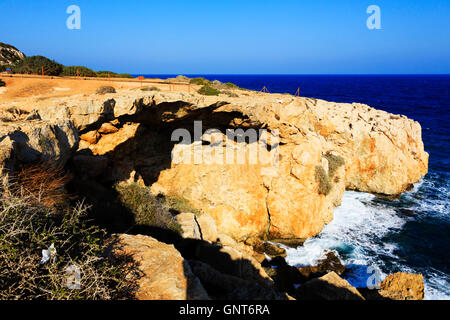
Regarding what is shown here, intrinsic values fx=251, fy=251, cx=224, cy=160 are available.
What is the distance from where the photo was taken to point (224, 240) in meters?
10.5

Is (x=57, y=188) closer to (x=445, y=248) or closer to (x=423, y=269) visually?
(x=423, y=269)

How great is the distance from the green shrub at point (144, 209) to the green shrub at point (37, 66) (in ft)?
42.4

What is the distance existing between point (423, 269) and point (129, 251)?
14.8 meters

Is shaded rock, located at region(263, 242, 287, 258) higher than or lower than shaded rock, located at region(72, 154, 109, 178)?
lower

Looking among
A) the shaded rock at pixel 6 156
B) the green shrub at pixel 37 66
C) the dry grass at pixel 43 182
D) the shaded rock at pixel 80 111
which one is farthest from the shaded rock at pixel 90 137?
the green shrub at pixel 37 66

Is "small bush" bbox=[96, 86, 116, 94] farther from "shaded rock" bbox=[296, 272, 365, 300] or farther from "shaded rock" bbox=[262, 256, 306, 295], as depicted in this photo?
"shaded rock" bbox=[296, 272, 365, 300]

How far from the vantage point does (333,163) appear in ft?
56.0

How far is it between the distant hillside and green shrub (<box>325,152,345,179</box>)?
1093 inches

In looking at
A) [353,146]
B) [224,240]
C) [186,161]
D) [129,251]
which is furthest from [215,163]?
[353,146]

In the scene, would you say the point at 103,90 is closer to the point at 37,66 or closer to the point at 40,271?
the point at 37,66

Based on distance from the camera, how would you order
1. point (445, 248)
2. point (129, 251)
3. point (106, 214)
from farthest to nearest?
point (445, 248) → point (106, 214) → point (129, 251)

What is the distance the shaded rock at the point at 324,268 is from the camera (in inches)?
475

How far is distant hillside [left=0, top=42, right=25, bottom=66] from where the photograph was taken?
2250cm

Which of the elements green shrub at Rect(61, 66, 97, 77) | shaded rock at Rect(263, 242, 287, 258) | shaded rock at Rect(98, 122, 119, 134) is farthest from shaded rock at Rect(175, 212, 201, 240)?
green shrub at Rect(61, 66, 97, 77)
